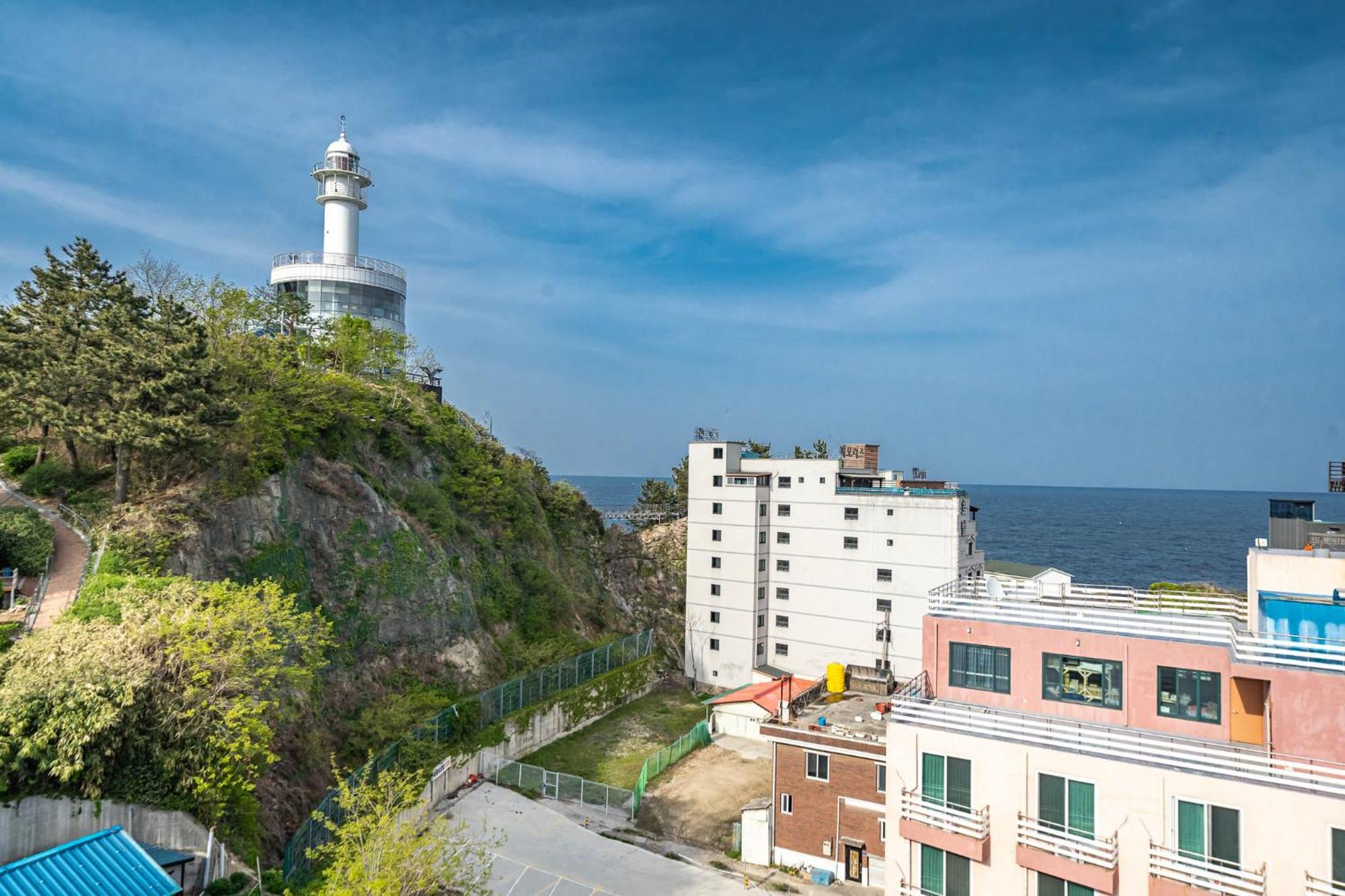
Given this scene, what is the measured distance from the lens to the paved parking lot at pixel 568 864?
Answer: 25.4 metres

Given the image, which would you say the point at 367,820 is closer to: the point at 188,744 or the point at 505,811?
the point at 188,744

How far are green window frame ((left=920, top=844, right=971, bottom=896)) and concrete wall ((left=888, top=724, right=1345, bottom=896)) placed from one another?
19 centimetres

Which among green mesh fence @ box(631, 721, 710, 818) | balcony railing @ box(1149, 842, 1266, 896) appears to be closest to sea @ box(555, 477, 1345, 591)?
green mesh fence @ box(631, 721, 710, 818)

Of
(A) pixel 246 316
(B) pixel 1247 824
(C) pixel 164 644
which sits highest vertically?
(A) pixel 246 316

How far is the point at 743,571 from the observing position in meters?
51.4

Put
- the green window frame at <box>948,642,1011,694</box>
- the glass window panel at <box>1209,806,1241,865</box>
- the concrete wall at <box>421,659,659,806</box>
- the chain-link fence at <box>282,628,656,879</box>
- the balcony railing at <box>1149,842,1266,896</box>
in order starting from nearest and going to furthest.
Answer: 1. the balcony railing at <box>1149,842,1266,896</box>
2. the glass window panel at <box>1209,806,1241,865</box>
3. the green window frame at <box>948,642,1011,694</box>
4. the chain-link fence at <box>282,628,656,879</box>
5. the concrete wall at <box>421,659,659,806</box>

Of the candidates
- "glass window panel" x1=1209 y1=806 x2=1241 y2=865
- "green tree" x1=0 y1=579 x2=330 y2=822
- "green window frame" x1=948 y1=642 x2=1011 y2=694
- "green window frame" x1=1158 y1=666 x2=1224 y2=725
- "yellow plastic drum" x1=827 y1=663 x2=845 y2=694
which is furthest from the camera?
"yellow plastic drum" x1=827 y1=663 x2=845 y2=694

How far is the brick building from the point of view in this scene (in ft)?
86.4

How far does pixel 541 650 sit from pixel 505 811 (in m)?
12.3

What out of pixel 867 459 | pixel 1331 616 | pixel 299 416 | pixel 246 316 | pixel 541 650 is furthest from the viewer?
pixel 867 459

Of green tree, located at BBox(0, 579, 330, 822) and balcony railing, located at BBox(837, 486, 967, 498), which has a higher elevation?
balcony railing, located at BBox(837, 486, 967, 498)

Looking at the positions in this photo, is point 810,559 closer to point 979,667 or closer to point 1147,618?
point 979,667

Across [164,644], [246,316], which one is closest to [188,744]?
[164,644]

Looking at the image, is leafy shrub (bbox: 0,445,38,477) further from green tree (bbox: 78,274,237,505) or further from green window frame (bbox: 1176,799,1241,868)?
green window frame (bbox: 1176,799,1241,868)
